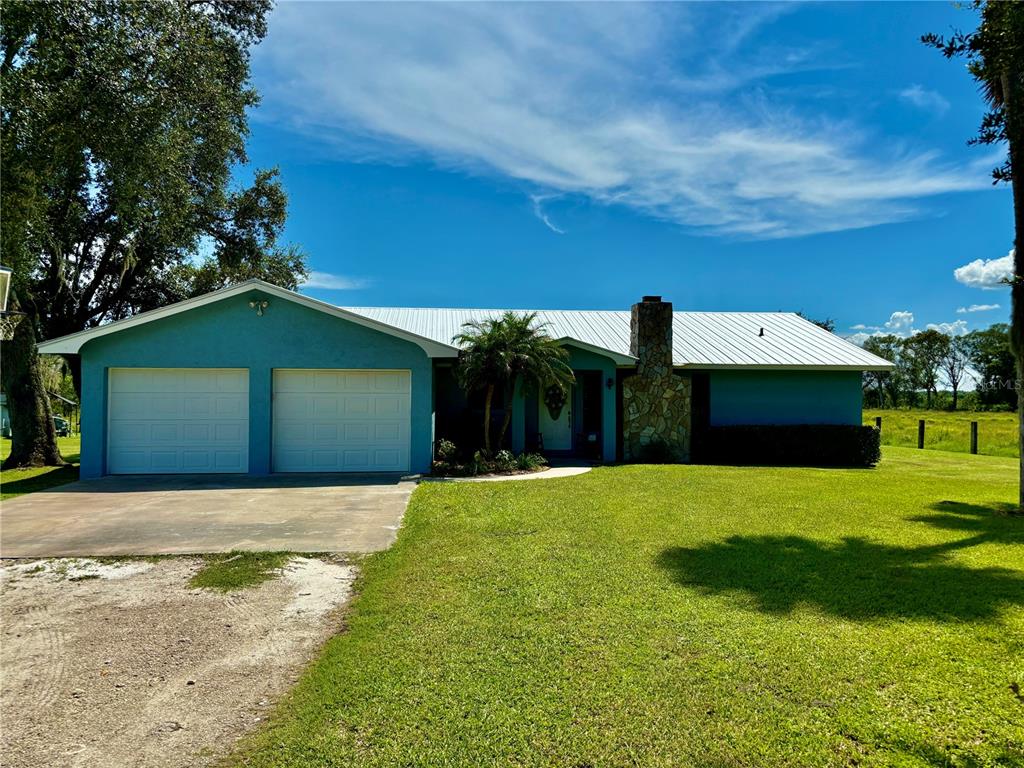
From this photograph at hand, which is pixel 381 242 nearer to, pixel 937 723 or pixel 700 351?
pixel 700 351

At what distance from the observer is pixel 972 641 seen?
3.78 m

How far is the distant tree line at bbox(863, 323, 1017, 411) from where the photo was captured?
54156 mm

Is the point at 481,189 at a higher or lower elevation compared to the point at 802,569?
higher

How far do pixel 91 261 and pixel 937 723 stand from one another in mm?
20216

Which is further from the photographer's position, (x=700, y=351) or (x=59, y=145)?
(x=700, y=351)

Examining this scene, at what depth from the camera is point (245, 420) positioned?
12.2m

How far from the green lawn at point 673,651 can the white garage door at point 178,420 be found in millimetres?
6762

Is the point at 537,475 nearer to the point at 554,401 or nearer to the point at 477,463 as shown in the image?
the point at 477,463

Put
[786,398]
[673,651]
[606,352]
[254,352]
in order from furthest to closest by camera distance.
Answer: [786,398]
[606,352]
[254,352]
[673,651]

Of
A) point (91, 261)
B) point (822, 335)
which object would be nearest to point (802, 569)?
point (822, 335)

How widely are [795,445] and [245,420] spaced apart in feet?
44.0

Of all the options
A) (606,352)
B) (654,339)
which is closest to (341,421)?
(606,352)

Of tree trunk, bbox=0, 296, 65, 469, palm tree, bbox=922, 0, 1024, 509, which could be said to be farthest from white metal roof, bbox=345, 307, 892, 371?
tree trunk, bbox=0, 296, 65, 469

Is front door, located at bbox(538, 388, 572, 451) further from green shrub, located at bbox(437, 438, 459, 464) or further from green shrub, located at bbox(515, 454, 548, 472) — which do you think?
green shrub, located at bbox(437, 438, 459, 464)
